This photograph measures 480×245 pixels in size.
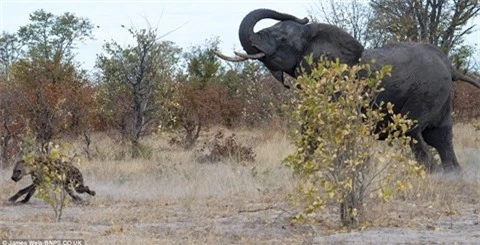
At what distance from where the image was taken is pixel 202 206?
1039 centimetres

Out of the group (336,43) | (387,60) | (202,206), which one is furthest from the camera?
(387,60)

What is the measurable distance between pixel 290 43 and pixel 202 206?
9.04ft

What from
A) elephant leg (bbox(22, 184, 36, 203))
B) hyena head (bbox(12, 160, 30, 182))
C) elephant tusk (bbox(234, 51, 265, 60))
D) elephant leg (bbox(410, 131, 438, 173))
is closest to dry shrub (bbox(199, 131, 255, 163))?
elephant leg (bbox(410, 131, 438, 173))

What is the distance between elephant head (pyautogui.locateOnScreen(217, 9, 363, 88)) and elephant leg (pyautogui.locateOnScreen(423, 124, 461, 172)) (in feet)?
6.10

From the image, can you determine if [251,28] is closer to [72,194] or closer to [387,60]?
[387,60]

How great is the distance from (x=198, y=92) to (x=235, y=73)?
8948mm

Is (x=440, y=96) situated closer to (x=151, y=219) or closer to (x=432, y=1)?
(x=151, y=219)

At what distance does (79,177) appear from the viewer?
1079 cm

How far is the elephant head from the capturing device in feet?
38.1

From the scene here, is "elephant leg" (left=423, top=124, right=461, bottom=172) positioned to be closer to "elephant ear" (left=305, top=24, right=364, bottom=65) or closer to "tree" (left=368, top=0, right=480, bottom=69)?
"elephant ear" (left=305, top=24, right=364, bottom=65)

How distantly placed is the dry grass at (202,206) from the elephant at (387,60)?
85 centimetres

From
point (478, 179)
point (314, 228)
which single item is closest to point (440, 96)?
point (478, 179)

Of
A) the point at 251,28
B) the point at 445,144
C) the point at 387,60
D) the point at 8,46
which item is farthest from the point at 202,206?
the point at 8,46

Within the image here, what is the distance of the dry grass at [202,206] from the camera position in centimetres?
819
